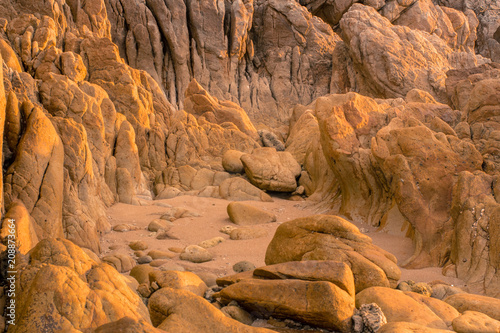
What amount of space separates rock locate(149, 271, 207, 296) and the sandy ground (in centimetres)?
126

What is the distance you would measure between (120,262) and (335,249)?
11.1 ft

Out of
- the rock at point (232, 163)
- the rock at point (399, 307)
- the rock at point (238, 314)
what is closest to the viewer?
the rock at point (399, 307)

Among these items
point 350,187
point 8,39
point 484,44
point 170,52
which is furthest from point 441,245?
point 484,44

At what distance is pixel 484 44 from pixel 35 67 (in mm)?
35883

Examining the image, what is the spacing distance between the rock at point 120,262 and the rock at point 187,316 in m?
2.63

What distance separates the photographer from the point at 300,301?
156 inches

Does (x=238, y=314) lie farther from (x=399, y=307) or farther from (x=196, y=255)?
(x=196, y=255)

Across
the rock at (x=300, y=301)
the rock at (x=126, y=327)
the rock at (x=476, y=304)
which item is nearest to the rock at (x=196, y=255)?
the rock at (x=300, y=301)

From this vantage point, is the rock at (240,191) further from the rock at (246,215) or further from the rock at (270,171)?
the rock at (246,215)

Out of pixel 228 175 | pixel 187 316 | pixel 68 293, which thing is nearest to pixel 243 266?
pixel 187 316

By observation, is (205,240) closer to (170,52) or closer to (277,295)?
(277,295)

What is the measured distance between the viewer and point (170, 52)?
87.8 feet

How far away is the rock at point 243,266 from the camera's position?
6234 mm

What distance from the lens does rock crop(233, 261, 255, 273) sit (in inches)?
245
